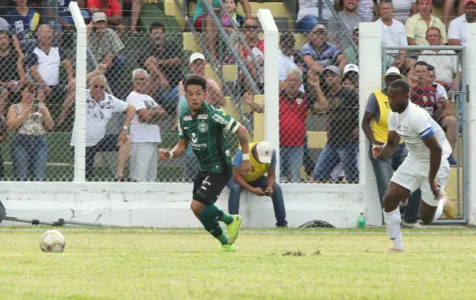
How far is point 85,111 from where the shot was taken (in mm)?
19266

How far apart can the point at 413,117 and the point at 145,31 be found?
8.08 m

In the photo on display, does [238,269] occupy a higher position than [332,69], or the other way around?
[332,69]

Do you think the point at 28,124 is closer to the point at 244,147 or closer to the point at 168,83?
the point at 168,83

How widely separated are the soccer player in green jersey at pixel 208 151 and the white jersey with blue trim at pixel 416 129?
177cm

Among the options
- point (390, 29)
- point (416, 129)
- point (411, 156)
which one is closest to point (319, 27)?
point (390, 29)

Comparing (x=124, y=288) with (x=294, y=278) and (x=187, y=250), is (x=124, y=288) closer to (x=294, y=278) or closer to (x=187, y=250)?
(x=294, y=278)

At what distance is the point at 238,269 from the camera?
1047 centimetres

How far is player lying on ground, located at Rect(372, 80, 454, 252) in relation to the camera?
44.1ft

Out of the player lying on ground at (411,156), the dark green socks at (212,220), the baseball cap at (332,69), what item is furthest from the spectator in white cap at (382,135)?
the dark green socks at (212,220)

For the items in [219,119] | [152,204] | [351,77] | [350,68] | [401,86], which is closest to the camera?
[401,86]

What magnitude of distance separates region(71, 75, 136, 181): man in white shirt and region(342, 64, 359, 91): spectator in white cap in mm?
3527

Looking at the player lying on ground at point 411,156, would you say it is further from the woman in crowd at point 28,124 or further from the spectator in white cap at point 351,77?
the woman in crowd at point 28,124

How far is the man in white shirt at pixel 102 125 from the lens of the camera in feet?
62.4

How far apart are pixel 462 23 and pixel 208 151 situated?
9.01m
